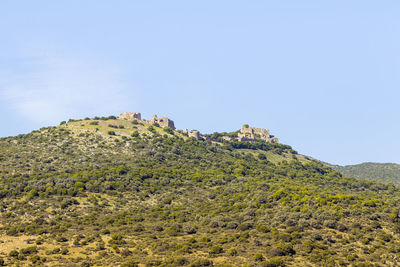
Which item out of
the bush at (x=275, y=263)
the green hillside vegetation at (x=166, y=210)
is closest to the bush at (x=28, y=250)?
the green hillside vegetation at (x=166, y=210)

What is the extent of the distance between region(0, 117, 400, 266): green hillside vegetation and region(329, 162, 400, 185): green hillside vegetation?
57862 millimetres

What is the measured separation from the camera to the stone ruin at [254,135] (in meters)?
168

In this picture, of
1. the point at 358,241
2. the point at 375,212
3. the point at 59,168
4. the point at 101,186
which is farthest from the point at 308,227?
the point at 59,168

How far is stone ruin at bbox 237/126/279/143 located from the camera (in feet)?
550

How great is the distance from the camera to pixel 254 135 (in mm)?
178875

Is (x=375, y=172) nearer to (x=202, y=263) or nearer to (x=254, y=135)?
(x=254, y=135)

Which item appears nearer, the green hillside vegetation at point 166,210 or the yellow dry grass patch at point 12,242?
the green hillside vegetation at point 166,210

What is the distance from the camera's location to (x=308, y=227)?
56344mm

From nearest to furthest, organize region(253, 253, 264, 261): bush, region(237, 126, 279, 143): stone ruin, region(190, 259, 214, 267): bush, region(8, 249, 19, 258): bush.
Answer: region(190, 259, 214, 267): bush → region(253, 253, 264, 261): bush → region(8, 249, 19, 258): bush → region(237, 126, 279, 143): stone ruin

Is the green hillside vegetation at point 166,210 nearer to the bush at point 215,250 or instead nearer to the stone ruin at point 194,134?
the bush at point 215,250

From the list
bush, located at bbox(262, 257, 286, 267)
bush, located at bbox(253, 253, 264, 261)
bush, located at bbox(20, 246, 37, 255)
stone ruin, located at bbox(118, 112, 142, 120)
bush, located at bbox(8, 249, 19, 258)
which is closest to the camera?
bush, located at bbox(262, 257, 286, 267)

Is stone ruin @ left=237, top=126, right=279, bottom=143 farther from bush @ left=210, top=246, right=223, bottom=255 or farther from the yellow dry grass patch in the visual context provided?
the yellow dry grass patch

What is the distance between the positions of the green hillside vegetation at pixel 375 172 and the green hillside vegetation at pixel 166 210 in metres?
57.9

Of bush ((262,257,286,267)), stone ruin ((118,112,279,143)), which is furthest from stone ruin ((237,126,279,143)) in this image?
bush ((262,257,286,267))
